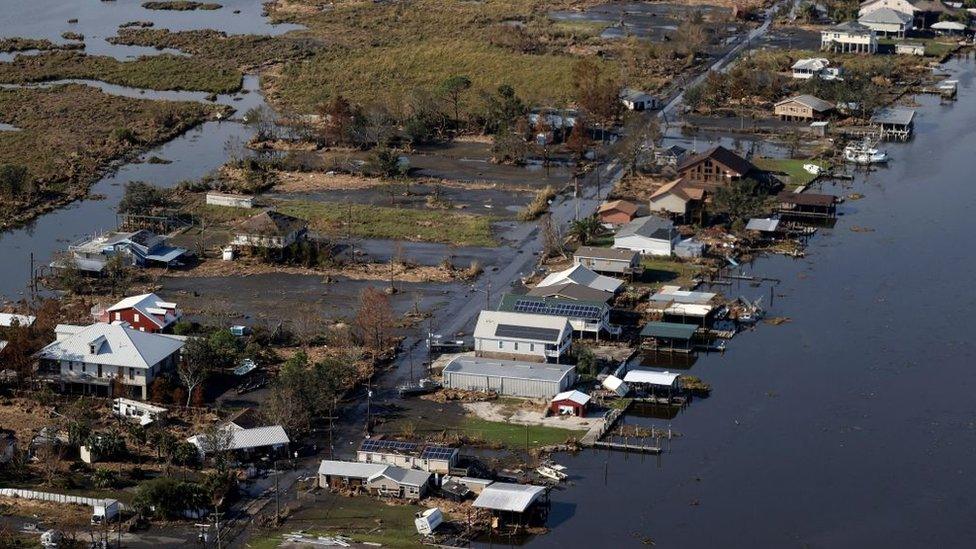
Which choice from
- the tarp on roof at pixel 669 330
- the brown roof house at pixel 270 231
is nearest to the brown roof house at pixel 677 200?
the tarp on roof at pixel 669 330

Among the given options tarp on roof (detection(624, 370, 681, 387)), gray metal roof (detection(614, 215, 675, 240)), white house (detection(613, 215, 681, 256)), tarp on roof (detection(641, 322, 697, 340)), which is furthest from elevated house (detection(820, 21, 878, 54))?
tarp on roof (detection(624, 370, 681, 387))

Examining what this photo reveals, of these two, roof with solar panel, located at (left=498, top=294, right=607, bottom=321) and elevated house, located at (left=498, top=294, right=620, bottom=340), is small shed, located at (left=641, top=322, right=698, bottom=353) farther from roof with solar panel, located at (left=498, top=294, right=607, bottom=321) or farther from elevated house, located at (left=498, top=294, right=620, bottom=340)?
roof with solar panel, located at (left=498, top=294, right=607, bottom=321)

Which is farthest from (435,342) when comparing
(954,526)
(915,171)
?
(915,171)

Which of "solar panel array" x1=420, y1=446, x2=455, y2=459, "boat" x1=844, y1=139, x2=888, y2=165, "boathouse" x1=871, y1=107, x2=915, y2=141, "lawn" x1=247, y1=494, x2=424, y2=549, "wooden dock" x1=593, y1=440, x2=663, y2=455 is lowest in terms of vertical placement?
"lawn" x1=247, y1=494, x2=424, y2=549

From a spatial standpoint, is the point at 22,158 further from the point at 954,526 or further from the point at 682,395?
the point at 954,526

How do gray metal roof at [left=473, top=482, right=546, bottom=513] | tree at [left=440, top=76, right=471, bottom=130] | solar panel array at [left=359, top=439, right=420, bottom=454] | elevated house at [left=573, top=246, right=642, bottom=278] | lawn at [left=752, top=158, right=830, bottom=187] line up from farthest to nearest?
tree at [left=440, top=76, right=471, bottom=130], lawn at [left=752, top=158, right=830, bottom=187], elevated house at [left=573, top=246, right=642, bottom=278], solar panel array at [left=359, top=439, right=420, bottom=454], gray metal roof at [left=473, top=482, right=546, bottom=513]

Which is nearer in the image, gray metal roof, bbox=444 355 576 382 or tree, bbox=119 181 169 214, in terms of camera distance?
gray metal roof, bbox=444 355 576 382
